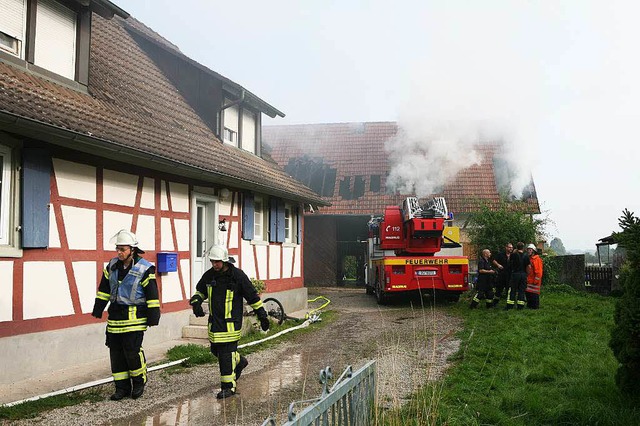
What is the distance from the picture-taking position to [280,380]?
7.09 metres

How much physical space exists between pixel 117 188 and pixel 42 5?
9.50 feet

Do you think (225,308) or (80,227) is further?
(80,227)

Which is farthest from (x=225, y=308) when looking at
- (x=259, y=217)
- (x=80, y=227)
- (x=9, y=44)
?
(x=259, y=217)

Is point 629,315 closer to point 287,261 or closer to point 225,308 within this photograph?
point 225,308

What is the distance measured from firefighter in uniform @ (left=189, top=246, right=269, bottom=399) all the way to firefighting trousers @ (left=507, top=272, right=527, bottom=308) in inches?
351

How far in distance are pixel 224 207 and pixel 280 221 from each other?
9.70ft

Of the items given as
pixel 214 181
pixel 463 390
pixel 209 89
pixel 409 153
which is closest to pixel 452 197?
pixel 409 153

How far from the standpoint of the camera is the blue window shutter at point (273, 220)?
14.6m

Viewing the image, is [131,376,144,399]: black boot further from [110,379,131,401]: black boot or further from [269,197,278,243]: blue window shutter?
[269,197,278,243]: blue window shutter

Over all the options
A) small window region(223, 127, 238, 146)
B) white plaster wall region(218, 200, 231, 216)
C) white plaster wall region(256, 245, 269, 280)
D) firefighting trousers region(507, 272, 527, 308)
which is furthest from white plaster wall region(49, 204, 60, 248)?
firefighting trousers region(507, 272, 527, 308)

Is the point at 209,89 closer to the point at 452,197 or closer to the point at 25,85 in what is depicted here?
the point at 25,85

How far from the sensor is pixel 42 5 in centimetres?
860

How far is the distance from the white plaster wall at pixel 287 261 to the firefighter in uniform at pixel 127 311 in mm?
9118

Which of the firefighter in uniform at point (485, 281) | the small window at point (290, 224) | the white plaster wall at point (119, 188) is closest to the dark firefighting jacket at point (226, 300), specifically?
the white plaster wall at point (119, 188)
